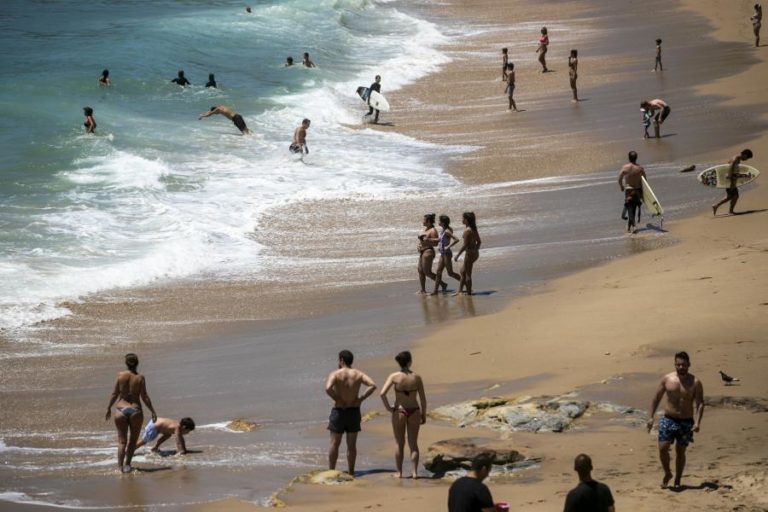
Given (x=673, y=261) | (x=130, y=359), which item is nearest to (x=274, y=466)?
(x=130, y=359)

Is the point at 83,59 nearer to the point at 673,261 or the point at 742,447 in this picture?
the point at 673,261

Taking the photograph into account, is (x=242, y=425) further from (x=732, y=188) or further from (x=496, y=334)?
(x=732, y=188)

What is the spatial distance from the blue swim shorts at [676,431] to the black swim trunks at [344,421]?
2660 mm

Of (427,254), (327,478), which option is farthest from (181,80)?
(327,478)

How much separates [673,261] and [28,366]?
8.61m

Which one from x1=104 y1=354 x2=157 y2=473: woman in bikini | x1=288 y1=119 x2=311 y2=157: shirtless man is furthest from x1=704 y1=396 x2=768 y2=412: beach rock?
x1=288 y1=119 x2=311 y2=157: shirtless man

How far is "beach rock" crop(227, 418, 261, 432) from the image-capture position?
1200 cm

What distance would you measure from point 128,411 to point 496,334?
490cm

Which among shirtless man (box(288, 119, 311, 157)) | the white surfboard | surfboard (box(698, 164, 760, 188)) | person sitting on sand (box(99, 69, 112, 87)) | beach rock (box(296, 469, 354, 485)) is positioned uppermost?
person sitting on sand (box(99, 69, 112, 87))

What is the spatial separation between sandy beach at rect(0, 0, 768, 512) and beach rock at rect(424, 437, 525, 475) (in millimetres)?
187

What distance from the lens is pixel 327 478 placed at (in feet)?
33.8

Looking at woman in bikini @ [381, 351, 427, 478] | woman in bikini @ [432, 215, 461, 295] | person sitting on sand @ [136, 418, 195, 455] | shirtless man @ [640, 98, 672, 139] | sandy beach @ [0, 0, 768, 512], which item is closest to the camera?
sandy beach @ [0, 0, 768, 512]

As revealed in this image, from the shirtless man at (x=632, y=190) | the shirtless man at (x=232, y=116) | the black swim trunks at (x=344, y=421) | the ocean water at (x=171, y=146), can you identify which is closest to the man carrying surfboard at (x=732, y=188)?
the shirtless man at (x=632, y=190)

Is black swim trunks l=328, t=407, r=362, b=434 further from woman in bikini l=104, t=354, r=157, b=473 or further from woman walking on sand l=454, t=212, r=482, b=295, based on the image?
woman walking on sand l=454, t=212, r=482, b=295
